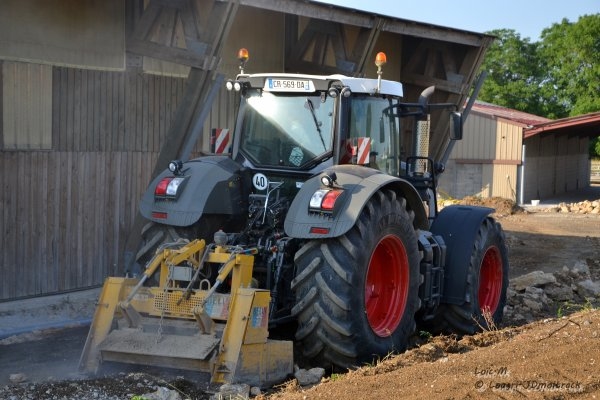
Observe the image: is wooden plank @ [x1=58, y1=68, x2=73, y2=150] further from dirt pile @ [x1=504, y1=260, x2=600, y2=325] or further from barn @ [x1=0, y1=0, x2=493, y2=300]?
dirt pile @ [x1=504, y1=260, x2=600, y2=325]

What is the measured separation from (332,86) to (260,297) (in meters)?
2.42

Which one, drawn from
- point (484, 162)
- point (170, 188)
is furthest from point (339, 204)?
point (484, 162)

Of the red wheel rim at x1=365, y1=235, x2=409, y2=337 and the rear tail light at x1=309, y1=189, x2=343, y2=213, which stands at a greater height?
the rear tail light at x1=309, y1=189, x2=343, y2=213

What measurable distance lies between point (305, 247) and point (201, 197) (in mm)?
1338

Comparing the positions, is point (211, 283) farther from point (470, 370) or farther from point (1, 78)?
Result: point (1, 78)

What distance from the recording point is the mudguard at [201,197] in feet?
27.3

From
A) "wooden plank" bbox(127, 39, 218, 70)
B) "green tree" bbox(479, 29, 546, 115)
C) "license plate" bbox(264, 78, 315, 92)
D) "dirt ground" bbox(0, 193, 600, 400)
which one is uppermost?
"green tree" bbox(479, 29, 546, 115)

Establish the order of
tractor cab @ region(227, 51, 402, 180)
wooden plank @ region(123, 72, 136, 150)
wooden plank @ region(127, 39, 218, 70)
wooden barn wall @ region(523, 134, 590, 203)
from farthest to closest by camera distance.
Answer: wooden barn wall @ region(523, 134, 590, 203) → wooden plank @ region(123, 72, 136, 150) → wooden plank @ region(127, 39, 218, 70) → tractor cab @ region(227, 51, 402, 180)

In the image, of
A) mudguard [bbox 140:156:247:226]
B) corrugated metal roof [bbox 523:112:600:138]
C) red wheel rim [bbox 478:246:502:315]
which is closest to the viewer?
mudguard [bbox 140:156:247:226]

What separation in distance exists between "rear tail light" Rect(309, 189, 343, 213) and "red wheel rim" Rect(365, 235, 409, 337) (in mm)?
972

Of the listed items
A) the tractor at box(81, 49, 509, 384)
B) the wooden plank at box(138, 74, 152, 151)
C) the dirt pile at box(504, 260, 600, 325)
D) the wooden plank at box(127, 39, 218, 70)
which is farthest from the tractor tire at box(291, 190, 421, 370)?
the wooden plank at box(138, 74, 152, 151)

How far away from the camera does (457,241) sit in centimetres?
955

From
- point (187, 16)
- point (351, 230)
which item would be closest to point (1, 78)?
point (187, 16)

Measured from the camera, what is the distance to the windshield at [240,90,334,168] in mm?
8555
